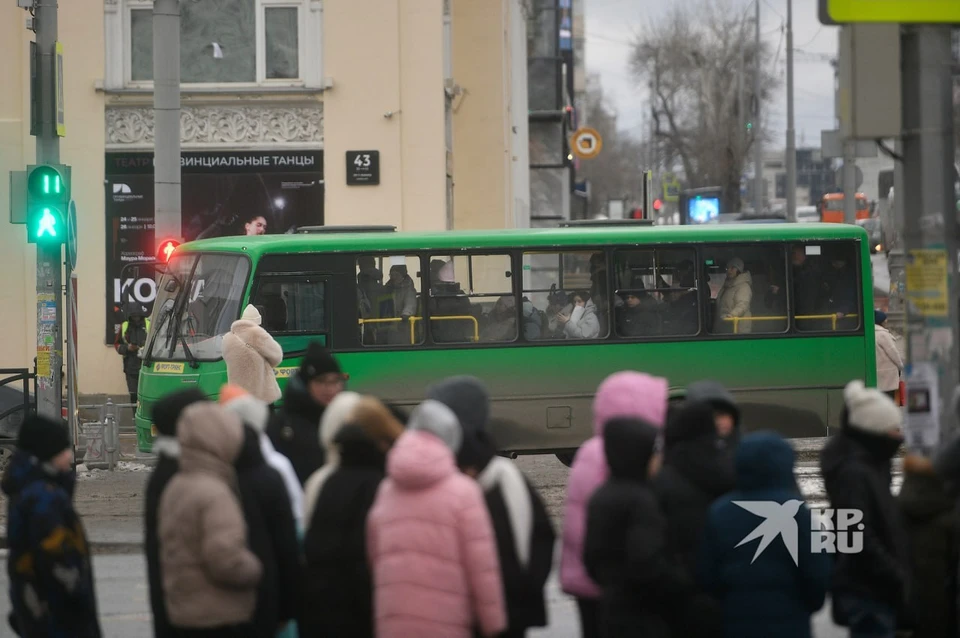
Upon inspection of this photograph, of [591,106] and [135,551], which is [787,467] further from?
[591,106]

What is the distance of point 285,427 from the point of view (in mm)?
7133

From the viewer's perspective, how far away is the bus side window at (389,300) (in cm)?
1508

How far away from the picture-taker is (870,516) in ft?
18.8

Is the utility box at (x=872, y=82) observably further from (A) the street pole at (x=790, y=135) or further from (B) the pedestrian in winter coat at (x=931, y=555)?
(A) the street pole at (x=790, y=135)

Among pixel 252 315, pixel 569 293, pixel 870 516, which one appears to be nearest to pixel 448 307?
pixel 569 293

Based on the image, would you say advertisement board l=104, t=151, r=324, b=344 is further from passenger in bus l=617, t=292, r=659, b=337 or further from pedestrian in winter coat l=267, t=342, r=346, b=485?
pedestrian in winter coat l=267, t=342, r=346, b=485

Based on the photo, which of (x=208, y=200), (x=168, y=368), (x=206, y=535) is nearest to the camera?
(x=206, y=535)

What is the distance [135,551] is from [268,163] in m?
13.6

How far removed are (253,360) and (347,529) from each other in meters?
8.19

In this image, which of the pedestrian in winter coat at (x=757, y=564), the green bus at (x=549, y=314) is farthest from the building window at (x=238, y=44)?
the pedestrian in winter coat at (x=757, y=564)

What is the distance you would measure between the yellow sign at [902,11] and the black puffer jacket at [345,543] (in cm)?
322

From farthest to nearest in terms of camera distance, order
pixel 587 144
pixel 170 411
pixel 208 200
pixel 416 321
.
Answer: pixel 587 144 < pixel 208 200 < pixel 416 321 < pixel 170 411

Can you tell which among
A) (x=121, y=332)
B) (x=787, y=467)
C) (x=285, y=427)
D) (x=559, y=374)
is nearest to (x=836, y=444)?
(x=787, y=467)

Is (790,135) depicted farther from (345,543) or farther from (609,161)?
(609,161)
